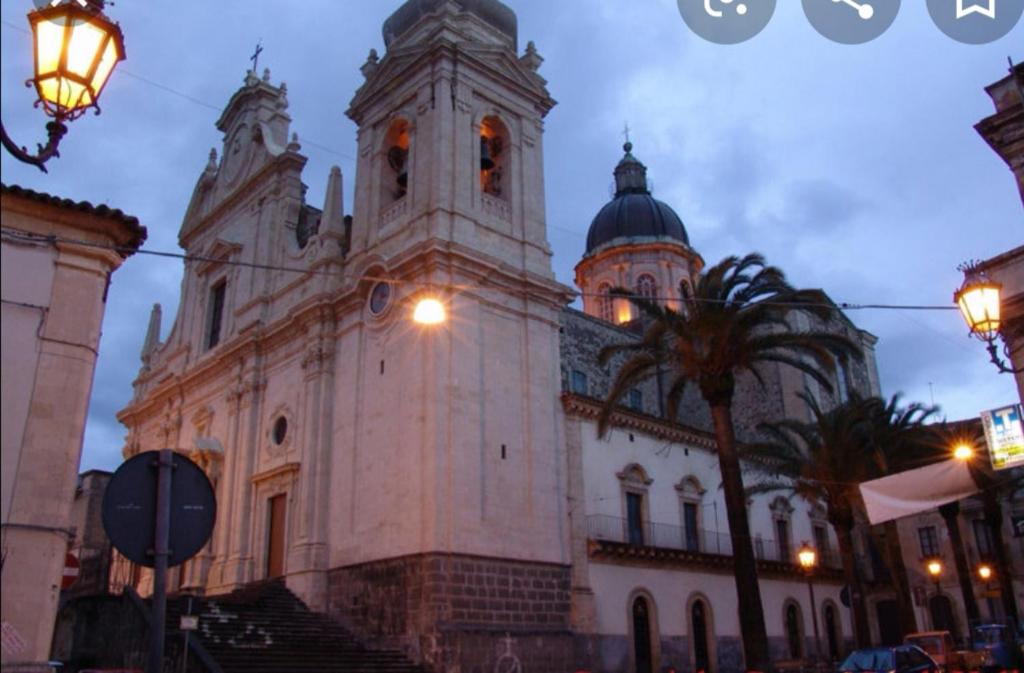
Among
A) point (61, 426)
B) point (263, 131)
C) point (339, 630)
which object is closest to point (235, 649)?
point (339, 630)

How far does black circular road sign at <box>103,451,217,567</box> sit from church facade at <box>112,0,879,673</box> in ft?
50.1

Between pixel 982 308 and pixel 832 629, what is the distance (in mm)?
27101

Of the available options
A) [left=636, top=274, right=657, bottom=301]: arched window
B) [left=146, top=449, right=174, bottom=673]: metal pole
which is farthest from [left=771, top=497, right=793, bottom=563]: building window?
[left=146, top=449, right=174, bottom=673]: metal pole

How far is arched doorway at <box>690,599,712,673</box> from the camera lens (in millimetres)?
26609

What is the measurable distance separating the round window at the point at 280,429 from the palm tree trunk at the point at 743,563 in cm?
1378

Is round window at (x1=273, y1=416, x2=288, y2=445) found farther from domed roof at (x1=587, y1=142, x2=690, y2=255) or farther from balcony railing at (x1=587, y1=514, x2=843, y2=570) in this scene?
domed roof at (x1=587, y1=142, x2=690, y2=255)

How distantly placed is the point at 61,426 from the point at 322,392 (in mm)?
18439

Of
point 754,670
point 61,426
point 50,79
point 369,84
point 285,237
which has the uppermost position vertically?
point 369,84

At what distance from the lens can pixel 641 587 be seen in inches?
989

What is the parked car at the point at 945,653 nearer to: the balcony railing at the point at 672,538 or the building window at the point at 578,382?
the balcony railing at the point at 672,538

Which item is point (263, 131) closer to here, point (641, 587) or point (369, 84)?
point (369, 84)

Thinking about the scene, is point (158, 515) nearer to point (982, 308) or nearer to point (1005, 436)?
point (982, 308)

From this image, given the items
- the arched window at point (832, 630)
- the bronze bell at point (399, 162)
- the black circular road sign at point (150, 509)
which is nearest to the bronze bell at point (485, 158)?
the bronze bell at point (399, 162)

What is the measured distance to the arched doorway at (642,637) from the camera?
24562 mm
